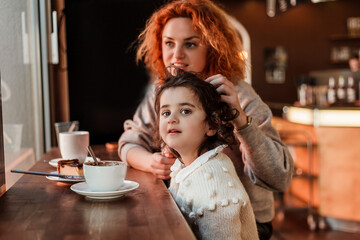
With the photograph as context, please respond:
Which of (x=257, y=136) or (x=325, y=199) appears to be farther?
(x=325, y=199)

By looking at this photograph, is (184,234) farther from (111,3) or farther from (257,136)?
(111,3)

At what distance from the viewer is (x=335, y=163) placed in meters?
4.23

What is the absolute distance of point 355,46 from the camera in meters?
8.06

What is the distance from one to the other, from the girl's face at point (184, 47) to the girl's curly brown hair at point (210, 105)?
31 centimetres

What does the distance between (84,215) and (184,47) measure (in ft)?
3.02

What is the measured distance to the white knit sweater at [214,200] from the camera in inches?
43.0

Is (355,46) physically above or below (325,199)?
above

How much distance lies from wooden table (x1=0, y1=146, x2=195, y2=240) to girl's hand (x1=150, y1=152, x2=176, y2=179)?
0.58 ft

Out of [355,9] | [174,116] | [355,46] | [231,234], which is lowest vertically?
[231,234]

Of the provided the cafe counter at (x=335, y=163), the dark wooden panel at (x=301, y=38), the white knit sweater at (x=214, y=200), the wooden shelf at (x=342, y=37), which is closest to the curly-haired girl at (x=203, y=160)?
the white knit sweater at (x=214, y=200)

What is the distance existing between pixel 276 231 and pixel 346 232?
26.1 inches

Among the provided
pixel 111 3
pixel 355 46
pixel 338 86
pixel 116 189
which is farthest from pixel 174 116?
pixel 355 46

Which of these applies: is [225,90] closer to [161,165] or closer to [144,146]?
[161,165]

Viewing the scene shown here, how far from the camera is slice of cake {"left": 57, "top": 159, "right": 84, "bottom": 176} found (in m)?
1.34
